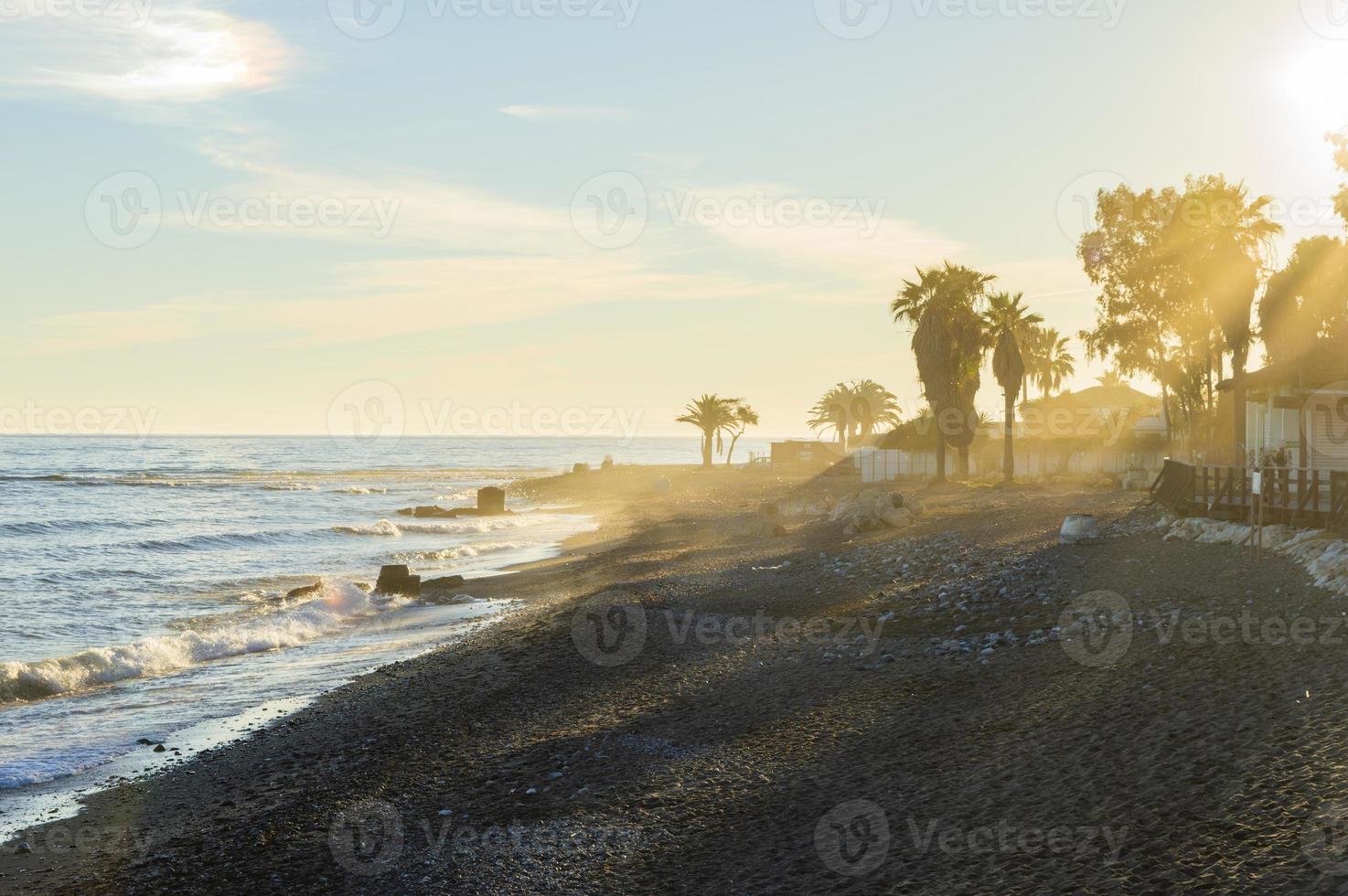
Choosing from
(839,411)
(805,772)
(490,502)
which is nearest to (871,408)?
(839,411)

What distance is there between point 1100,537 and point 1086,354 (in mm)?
30953

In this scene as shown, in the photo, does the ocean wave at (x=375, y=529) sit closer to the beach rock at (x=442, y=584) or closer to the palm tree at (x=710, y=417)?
the beach rock at (x=442, y=584)

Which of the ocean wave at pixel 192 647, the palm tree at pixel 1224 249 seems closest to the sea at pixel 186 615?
the ocean wave at pixel 192 647

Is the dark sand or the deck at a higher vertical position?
the deck

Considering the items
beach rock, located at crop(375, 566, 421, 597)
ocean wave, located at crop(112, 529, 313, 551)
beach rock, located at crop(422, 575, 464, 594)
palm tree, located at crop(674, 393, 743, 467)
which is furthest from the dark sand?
palm tree, located at crop(674, 393, 743, 467)

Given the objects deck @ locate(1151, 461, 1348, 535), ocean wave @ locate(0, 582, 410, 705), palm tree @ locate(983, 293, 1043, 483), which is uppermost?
palm tree @ locate(983, 293, 1043, 483)

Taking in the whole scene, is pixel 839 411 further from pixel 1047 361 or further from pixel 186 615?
pixel 186 615

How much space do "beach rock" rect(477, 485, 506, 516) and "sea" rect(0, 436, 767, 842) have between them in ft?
5.23

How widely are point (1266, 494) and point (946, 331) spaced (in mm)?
25682

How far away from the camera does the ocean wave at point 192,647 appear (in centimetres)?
1573

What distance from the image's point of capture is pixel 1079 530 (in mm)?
22047

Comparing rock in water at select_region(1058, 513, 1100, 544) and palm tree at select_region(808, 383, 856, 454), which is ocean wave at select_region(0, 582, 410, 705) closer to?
rock in water at select_region(1058, 513, 1100, 544)

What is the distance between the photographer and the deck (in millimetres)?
17562

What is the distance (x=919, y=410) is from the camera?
241 feet
